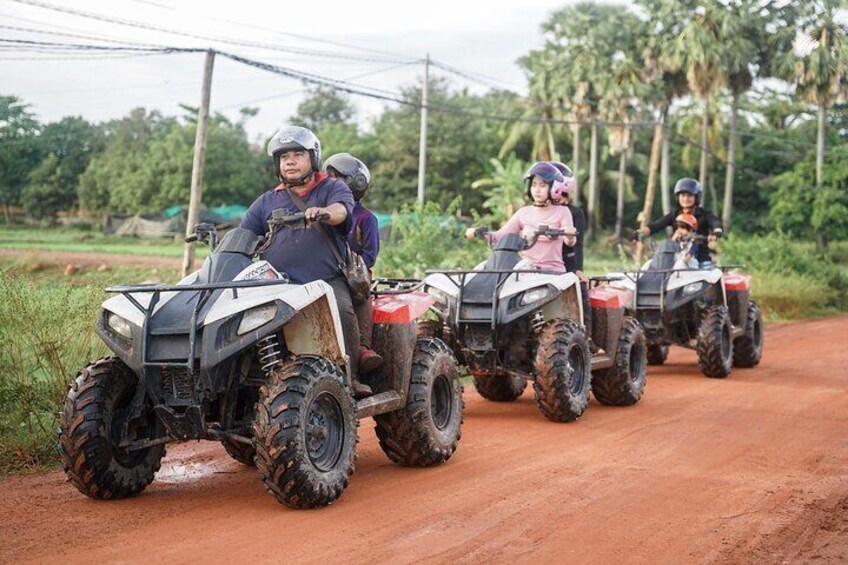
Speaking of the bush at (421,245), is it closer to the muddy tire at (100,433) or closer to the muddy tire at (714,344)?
the muddy tire at (714,344)

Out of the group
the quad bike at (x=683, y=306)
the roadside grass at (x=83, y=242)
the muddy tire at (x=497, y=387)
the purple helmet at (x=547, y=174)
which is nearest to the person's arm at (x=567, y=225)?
the purple helmet at (x=547, y=174)

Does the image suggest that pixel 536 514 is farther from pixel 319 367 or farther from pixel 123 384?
pixel 123 384

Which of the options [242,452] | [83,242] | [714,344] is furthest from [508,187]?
[242,452]

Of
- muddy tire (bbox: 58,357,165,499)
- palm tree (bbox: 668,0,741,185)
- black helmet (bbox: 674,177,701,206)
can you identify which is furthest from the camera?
palm tree (bbox: 668,0,741,185)

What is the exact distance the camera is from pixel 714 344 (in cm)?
1450

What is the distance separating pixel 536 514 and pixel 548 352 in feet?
11.6

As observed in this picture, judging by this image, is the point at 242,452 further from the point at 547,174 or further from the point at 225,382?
the point at 547,174

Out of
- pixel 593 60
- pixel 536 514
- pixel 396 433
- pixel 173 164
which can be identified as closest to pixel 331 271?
pixel 396 433

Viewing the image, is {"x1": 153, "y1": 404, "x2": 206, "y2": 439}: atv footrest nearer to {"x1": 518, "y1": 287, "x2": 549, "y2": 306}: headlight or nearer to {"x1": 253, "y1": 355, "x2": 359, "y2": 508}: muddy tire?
{"x1": 253, "y1": 355, "x2": 359, "y2": 508}: muddy tire

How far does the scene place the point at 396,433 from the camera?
8266 millimetres

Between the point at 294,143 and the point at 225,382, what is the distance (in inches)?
68.0

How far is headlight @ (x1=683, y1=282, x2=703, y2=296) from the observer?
1451 centimetres

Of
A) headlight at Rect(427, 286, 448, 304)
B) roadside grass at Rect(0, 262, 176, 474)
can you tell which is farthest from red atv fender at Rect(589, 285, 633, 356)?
roadside grass at Rect(0, 262, 176, 474)

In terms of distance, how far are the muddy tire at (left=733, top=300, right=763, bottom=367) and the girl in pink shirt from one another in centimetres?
551
